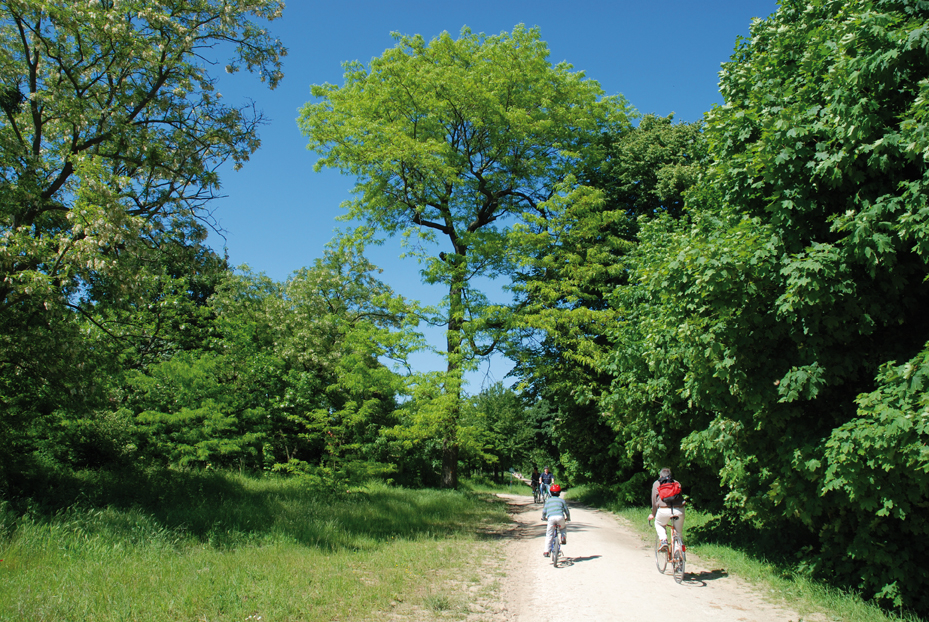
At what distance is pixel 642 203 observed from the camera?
67.3 feet

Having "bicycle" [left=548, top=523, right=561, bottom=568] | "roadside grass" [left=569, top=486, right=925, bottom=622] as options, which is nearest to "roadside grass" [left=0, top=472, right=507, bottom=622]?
"bicycle" [left=548, top=523, right=561, bottom=568]

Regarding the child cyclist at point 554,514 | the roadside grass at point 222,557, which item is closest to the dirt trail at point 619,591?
the child cyclist at point 554,514

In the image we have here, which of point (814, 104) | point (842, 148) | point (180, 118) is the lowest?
point (842, 148)

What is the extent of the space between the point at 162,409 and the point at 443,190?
39.6ft

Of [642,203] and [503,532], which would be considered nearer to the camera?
[503,532]

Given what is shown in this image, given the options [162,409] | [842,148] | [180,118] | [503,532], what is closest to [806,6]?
[842,148]

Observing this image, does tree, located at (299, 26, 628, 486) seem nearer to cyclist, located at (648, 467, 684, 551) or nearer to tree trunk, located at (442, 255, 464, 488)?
tree trunk, located at (442, 255, 464, 488)

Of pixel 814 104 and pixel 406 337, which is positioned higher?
pixel 814 104

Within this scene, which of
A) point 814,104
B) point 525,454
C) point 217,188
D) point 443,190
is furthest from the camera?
point 525,454

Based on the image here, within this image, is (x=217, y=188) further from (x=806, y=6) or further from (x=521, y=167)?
(x=521, y=167)

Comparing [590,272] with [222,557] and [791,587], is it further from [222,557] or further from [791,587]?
[222,557]

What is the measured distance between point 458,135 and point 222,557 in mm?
16307

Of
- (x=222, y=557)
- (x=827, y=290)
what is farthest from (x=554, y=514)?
(x=827, y=290)

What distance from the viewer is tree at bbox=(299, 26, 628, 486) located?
57.2 ft
